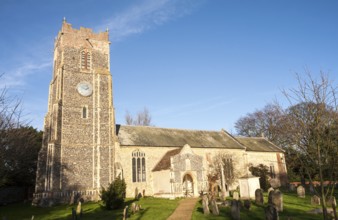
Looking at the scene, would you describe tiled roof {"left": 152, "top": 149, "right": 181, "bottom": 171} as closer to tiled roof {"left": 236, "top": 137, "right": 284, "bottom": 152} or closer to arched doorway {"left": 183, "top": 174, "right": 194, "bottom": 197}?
arched doorway {"left": 183, "top": 174, "right": 194, "bottom": 197}

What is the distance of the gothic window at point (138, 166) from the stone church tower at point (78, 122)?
7.43 feet

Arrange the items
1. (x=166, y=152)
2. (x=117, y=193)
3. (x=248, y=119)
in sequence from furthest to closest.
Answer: (x=248, y=119)
(x=166, y=152)
(x=117, y=193)

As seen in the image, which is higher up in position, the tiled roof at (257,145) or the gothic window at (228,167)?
the tiled roof at (257,145)

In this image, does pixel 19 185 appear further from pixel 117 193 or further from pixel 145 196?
pixel 117 193

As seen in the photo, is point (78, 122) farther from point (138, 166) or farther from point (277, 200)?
point (277, 200)

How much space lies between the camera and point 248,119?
53.8 meters

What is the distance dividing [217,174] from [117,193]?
46.9ft

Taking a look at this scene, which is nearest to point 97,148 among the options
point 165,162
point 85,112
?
point 85,112

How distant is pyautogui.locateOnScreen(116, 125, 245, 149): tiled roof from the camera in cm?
2978

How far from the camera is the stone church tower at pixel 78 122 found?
25284 millimetres

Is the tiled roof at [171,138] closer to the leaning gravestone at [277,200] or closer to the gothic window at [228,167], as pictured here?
the gothic window at [228,167]

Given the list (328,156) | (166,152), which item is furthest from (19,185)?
(328,156)

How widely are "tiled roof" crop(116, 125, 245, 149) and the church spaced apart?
0.12 metres

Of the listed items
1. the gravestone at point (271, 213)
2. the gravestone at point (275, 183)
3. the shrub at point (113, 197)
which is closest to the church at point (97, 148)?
the gravestone at point (275, 183)
